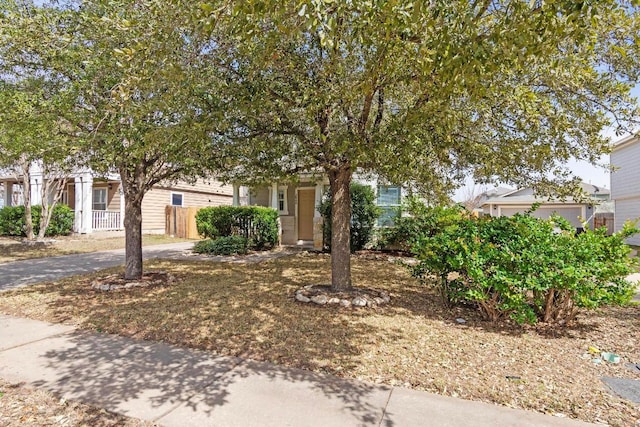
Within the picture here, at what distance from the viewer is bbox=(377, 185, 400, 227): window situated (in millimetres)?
12789

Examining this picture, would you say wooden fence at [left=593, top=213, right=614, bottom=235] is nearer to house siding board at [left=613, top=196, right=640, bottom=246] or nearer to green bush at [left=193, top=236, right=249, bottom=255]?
house siding board at [left=613, top=196, right=640, bottom=246]

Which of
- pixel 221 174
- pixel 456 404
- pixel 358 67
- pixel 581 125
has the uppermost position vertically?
pixel 358 67

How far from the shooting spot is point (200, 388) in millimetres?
3119

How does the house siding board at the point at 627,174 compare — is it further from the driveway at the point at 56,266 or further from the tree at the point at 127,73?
the driveway at the point at 56,266

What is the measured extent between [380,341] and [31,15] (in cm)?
672

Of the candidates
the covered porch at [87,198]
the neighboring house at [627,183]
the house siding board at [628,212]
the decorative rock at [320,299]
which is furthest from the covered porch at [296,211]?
the house siding board at [628,212]

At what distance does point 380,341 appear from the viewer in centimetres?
416

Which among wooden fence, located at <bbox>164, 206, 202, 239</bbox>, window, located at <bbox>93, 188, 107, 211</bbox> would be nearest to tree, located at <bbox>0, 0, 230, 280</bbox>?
wooden fence, located at <bbox>164, 206, 202, 239</bbox>

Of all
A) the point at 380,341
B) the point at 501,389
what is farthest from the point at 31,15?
the point at 501,389

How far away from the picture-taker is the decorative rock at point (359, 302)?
552 centimetres

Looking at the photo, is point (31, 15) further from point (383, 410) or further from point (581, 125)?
point (581, 125)

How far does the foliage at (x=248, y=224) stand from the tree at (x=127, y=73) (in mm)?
6608

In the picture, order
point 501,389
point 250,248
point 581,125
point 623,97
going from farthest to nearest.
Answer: point 250,248 < point 581,125 < point 623,97 < point 501,389

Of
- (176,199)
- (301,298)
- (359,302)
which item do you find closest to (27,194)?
(176,199)
